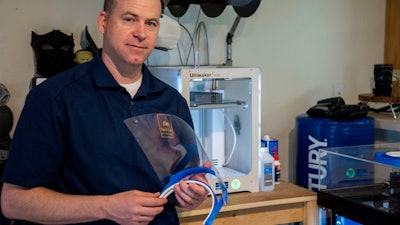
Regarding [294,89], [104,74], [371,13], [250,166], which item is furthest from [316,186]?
[104,74]

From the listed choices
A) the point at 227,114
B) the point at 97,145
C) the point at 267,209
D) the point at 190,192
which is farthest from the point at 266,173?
the point at 97,145

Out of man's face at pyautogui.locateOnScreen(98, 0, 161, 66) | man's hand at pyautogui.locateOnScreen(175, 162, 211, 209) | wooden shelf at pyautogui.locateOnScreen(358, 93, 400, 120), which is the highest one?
man's face at pyautogui.locateOnScreen(98, 0, 161, 66)

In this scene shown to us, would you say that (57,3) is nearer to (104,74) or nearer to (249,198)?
(104,74)

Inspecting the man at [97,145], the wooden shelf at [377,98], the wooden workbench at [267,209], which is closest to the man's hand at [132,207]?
the man at [97,145]

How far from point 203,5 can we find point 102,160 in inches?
45.2

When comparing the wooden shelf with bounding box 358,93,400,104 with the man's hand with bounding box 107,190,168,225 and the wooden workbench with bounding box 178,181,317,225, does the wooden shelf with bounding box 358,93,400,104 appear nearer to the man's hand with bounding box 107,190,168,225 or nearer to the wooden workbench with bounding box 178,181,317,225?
the wooden workbench with bounding box 178,181,317,225

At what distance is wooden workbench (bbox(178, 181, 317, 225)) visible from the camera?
183cm

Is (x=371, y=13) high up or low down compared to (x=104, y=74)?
up

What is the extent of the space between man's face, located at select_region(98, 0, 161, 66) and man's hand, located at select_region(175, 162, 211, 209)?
13.5 inches

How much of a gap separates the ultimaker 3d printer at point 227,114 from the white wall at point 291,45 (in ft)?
1.04

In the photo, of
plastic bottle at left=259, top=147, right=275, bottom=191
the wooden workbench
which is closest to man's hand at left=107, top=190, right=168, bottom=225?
the wooden workbench

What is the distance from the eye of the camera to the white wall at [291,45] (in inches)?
87.8

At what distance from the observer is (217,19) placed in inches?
91.9

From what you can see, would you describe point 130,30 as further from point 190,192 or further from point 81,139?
point 190,192
